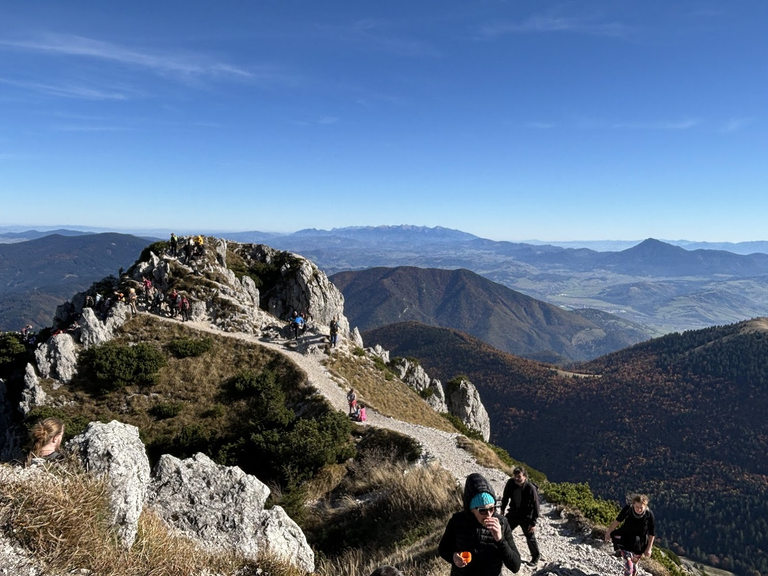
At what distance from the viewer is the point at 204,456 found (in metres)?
16.1

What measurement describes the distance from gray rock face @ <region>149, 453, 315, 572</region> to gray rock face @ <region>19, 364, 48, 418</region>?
24.8 m

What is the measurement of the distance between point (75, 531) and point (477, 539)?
591 centimetres

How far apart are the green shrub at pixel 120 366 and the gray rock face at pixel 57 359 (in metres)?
0.90

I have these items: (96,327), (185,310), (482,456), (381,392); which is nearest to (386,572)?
(482,456)

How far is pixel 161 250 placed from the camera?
164ft

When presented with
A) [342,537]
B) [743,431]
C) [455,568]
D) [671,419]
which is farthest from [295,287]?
[743,431]

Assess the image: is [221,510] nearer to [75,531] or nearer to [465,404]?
[75,531]

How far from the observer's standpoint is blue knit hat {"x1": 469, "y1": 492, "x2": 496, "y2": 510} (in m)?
6.35

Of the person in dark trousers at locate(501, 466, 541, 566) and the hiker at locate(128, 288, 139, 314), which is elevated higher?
the hiker at locate(128, 288, 139, 314)

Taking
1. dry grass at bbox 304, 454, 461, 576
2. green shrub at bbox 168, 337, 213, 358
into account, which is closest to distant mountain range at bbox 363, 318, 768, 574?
green shrub at bbox 168, 337, 213, 358

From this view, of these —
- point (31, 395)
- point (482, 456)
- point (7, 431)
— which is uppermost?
point (31, 395)

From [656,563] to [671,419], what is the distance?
218292mm

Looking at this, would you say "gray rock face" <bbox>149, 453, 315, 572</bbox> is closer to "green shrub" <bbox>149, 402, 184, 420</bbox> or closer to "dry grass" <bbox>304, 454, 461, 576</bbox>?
"dry grass" <bbox>304, 454, 461, 576</bbox>

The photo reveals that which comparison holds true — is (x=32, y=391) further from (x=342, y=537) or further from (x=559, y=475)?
(x=559, y=475)
